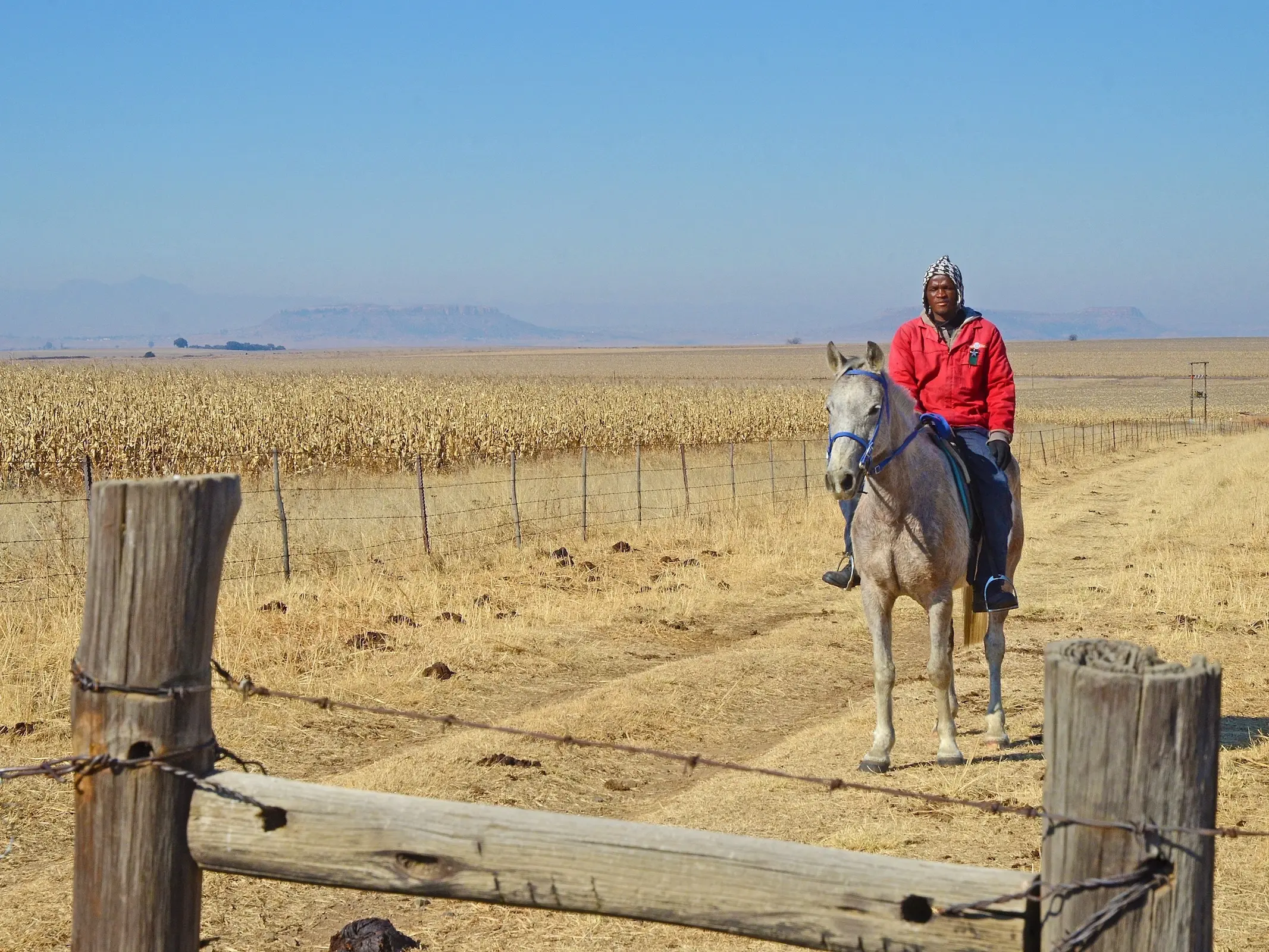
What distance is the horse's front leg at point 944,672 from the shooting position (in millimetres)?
7348

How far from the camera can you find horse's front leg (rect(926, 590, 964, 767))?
735 cm

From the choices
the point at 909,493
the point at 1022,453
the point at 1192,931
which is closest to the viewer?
the point at 1192,931

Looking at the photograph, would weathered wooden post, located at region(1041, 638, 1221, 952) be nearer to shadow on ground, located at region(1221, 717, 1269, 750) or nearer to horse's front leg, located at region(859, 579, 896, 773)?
horse's front leg, located at region(859, 579, 896, 773)

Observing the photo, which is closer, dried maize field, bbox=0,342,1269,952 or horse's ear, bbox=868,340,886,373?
dried maize field, bbox=0,342,1269,952

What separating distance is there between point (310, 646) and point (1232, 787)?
6691 mm

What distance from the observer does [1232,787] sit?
6.61 meters

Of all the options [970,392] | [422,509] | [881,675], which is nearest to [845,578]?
[881,675]

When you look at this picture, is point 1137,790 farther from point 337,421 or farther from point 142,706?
point 337,421

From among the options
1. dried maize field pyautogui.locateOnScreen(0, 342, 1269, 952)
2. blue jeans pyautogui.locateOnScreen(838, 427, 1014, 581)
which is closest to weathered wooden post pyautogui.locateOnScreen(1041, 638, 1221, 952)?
dried maize field pyautogui.locateOnScreen(0, 342, 1269, 952)

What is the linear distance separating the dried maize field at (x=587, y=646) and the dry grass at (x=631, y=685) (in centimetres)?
3

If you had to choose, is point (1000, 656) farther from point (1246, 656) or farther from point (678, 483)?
point (678, 483)

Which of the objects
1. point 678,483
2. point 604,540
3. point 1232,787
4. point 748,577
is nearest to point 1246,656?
point 1232,787

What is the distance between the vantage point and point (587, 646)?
1090 centimetres

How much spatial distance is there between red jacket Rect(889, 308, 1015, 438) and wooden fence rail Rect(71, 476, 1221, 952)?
223 inches
